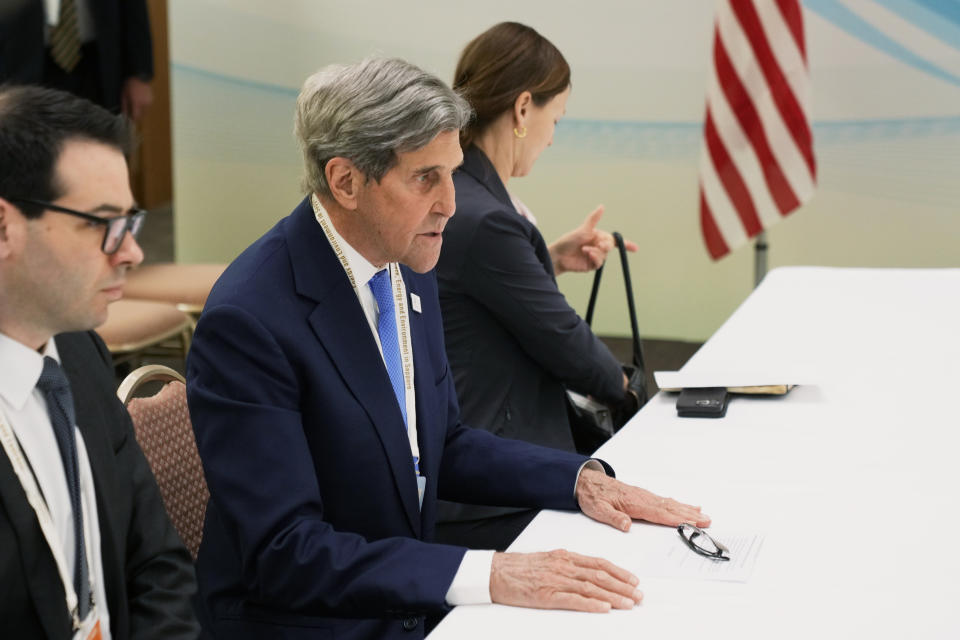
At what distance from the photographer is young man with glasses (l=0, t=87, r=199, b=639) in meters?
1.28

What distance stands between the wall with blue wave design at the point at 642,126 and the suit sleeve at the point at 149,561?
10.9ft

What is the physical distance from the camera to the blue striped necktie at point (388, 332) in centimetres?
184

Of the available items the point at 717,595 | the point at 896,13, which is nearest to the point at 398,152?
the point at 717,595

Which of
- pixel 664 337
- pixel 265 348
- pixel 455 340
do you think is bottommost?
pixel 664 337

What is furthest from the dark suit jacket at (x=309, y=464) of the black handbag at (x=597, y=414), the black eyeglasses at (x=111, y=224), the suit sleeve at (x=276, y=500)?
the black handbag at (x=597, y=414)

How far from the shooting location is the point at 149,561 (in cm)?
156

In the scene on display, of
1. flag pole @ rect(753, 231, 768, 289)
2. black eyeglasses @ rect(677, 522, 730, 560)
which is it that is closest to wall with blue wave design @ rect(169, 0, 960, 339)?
flag pole @ rect(753, 231, 768, 289)

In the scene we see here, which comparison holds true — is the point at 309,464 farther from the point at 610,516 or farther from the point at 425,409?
the point at 610,516

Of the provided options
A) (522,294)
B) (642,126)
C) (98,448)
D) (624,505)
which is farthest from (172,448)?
(642,126)

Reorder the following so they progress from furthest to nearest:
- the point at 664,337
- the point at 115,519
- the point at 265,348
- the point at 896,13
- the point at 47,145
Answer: the point at 664,337, the point at 896,13, the point at 265,348, the point at 115,519, the point at 47,145

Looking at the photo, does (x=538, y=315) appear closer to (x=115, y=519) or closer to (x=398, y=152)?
(x=398, y=152)

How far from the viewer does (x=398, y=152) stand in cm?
176

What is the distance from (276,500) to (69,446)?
0.31 metres

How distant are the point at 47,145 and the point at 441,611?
75 centimetres
